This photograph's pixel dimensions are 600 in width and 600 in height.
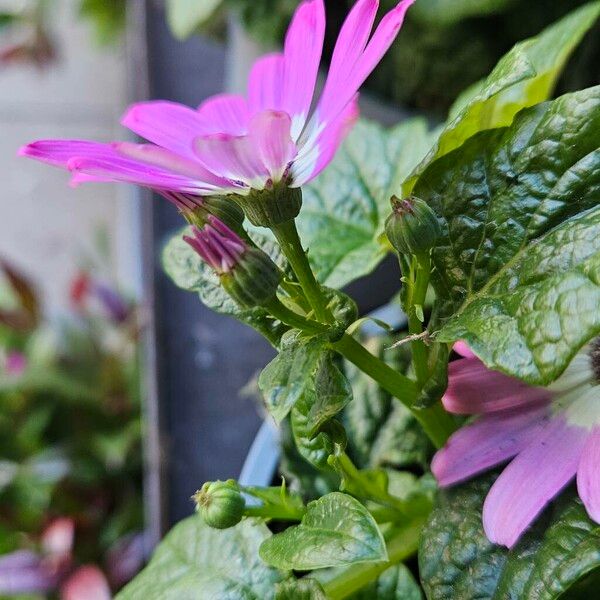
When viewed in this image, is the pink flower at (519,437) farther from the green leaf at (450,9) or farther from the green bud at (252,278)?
the green leaf at (450,9)

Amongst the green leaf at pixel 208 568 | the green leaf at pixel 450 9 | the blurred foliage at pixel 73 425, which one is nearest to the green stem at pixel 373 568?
the green leaf at pixel 208 568

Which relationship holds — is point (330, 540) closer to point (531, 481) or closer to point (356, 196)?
point (531, 481)

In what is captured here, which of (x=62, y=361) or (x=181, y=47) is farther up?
(x=181, y=47)

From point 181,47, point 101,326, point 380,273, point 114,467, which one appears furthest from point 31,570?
point 181,47

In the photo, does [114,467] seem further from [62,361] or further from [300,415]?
[300,415]

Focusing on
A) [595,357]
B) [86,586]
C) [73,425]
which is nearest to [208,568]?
[595,357]

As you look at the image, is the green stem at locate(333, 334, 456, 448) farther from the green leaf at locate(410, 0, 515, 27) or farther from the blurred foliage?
the blurred foliage
